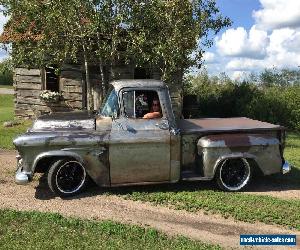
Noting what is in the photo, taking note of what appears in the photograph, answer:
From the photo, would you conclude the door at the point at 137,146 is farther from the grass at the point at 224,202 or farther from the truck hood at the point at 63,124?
the truck hood at the point at 63,124

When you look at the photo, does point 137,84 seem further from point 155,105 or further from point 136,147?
point 136,147

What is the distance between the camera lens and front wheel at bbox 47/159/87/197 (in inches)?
335

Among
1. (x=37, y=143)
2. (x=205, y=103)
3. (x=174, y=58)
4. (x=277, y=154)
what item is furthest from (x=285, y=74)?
(x=37, y=143)

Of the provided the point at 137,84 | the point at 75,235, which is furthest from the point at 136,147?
the point at 75,235

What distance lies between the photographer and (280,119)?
20.9 meters

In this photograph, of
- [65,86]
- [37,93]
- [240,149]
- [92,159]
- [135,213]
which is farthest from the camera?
[37,93]

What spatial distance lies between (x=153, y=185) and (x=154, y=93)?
6.59 ft

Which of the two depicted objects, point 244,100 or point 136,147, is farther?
point 244,100

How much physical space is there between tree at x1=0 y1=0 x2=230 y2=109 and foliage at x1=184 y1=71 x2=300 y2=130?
6.26 m

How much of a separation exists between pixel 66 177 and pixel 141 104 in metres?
2.08

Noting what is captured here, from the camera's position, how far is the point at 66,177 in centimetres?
873

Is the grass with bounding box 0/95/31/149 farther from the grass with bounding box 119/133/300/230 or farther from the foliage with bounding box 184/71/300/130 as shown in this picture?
the foliage with bounding box 184/71/300/130

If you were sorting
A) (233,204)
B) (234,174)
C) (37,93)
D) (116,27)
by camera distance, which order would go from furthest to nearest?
(37,93)
(116,27)
(234,174)
(233,204)

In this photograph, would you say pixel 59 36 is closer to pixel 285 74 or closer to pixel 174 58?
pixel 174 58
